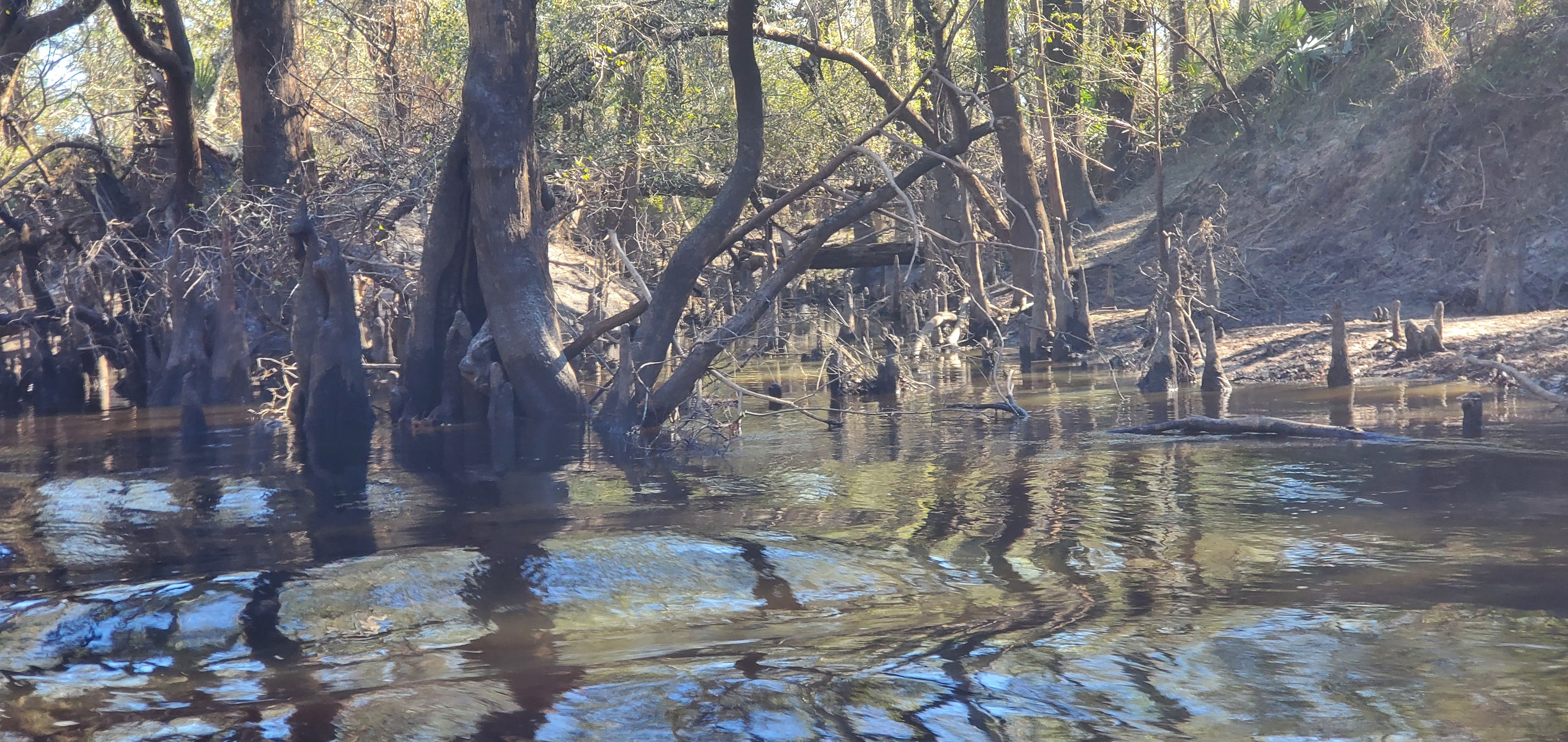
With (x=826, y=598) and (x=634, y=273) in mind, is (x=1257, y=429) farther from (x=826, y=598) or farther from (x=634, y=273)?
(x=634, y=273)

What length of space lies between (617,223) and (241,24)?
5477 millimetres

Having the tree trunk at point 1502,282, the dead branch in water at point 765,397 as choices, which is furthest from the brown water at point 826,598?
the tree trunk at point 1502,282

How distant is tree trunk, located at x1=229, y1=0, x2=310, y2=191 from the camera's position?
16.2m

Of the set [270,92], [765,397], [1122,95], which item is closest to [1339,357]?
[765,397]

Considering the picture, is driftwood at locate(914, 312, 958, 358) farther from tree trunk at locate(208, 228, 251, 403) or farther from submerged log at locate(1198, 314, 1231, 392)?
tree trunk at locate(208, 228, 251, 403)

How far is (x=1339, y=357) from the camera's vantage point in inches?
535

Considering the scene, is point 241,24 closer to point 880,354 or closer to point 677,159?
point 677,159

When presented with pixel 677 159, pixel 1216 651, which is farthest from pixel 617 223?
pixel 1216 651

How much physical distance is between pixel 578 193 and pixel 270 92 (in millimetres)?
4307

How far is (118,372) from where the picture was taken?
2150 centimetres

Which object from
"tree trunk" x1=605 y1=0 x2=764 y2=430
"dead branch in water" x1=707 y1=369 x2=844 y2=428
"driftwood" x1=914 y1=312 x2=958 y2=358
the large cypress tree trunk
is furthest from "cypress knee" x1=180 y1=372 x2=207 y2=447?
"driftwood" x1=914 y1=312 x2=958 y2=358

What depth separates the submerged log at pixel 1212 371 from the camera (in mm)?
14062

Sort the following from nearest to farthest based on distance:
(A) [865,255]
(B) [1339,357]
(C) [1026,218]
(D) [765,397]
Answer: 1. (D) [765,397]
2. (B) [1339,357]
3. (C) [1026,218]
4. (A) [865,255]

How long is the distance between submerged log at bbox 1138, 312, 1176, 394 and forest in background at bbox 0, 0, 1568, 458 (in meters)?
0.12
